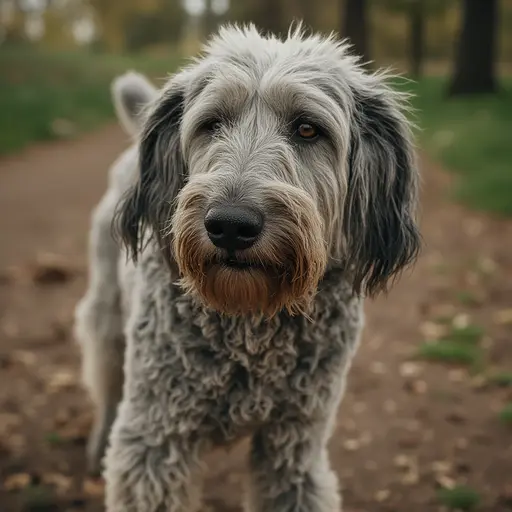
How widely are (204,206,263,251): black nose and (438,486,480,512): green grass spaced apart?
2.34 meters

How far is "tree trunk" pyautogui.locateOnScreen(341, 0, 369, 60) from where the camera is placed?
17219 mm

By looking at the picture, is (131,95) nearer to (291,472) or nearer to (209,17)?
(291,472)

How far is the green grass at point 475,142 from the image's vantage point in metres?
10.7

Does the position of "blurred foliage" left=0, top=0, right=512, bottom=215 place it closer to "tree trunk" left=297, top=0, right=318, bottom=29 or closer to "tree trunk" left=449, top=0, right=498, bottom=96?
"tree trunk" left=297, top=0, right=318, bottom=29

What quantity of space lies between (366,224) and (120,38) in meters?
32.9

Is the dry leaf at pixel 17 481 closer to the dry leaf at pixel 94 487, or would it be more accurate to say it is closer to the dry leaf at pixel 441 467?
the dry leaf at pixel 94 487

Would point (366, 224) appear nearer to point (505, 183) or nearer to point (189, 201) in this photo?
point (189, 201)

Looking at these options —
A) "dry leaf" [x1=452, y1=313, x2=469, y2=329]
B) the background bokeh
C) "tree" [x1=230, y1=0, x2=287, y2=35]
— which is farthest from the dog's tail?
"tree" [x1=230, y1=0, x2=287, y2=35]

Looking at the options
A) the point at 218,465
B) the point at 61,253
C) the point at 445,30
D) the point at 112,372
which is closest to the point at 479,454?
the point at 218,465

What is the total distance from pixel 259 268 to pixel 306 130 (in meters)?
0.57

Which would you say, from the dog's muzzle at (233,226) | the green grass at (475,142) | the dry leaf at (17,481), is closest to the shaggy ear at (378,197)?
the dog's muzzle at (233,226)

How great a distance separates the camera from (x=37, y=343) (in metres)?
6.02

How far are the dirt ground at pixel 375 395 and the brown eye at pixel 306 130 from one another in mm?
1588

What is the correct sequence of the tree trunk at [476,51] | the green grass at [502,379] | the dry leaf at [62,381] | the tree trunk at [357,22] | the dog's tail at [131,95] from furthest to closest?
the tree trunk at [476,51]
the tree trunk at [357,22]
the green grass at [502,379]
the dry leaf at [62,381]
the dog's tail at [131,95]
